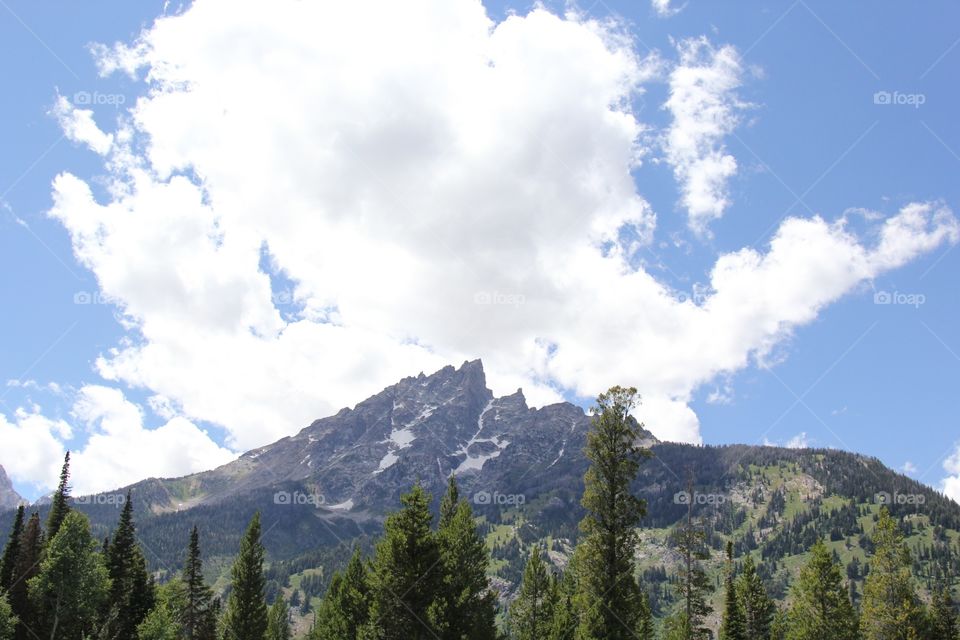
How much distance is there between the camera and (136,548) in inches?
2906

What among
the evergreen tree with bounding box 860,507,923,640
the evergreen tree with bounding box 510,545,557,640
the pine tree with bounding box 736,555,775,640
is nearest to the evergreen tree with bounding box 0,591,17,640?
the evergreen tree with bounding box 510,545,557,640

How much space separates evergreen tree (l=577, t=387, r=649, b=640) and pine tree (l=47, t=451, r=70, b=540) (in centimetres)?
6620

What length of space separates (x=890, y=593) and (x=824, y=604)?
488cm

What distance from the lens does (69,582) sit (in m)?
58.6

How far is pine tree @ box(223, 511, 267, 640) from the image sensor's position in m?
63.4

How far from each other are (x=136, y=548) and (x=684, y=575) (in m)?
58.4

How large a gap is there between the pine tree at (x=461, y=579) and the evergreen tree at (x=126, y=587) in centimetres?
3722

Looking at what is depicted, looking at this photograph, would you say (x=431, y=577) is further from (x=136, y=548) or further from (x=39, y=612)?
(x=136, y=548)

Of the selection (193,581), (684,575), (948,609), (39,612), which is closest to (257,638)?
(193,581)

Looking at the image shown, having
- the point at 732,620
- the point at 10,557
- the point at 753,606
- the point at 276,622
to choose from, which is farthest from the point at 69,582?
the point at 753,606

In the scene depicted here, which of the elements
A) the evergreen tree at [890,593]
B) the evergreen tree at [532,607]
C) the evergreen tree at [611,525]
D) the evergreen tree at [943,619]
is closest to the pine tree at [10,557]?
the evergreen tree at [532,607]

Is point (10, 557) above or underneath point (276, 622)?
above

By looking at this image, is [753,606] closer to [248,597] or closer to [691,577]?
[691,577]

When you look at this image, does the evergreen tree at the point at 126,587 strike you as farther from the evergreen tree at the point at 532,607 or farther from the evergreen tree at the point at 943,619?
the evergreen tree at the point at 943,619
